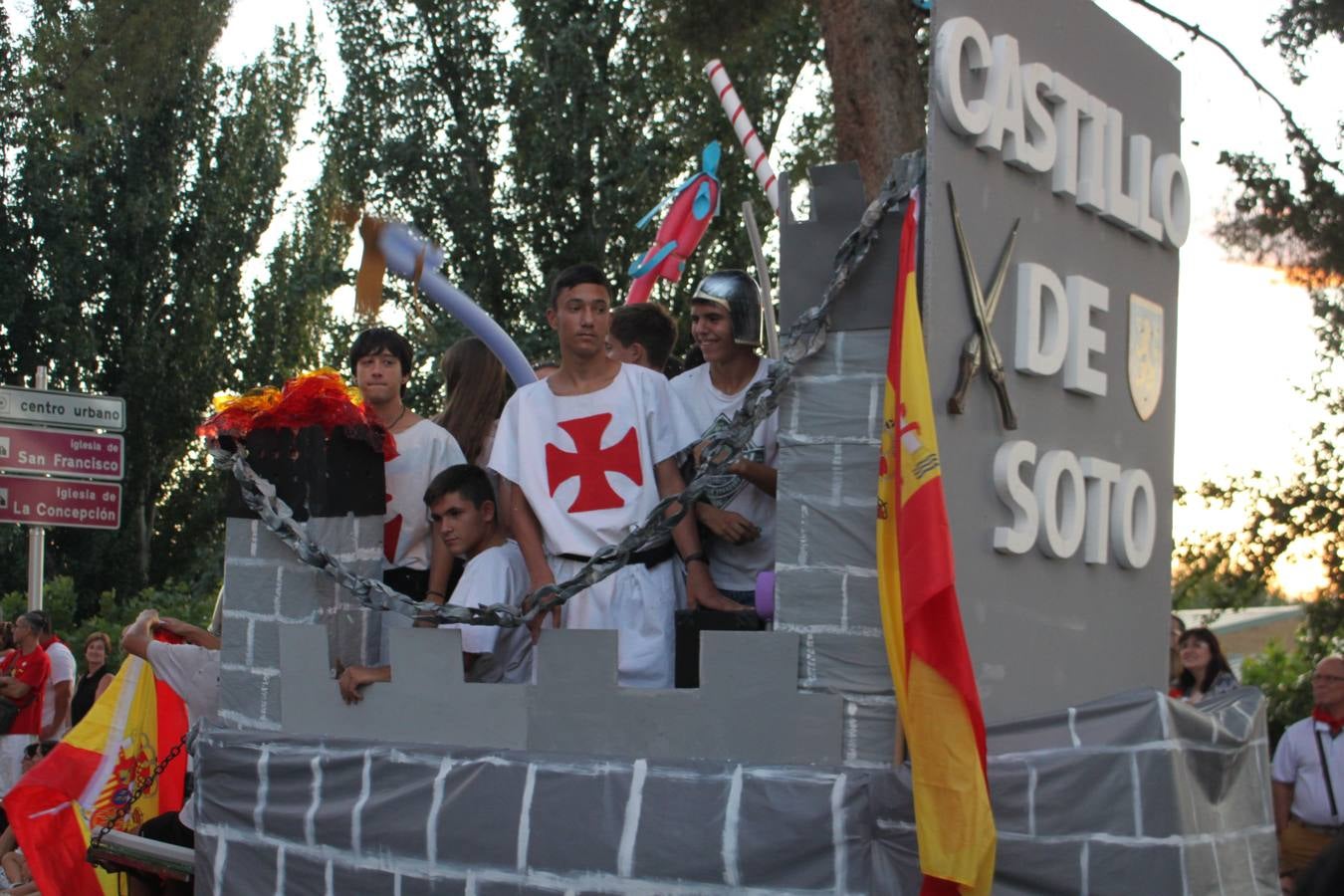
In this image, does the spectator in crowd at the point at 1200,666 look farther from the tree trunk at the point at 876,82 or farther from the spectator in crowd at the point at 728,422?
the spectator in crowd at the point at 728,422

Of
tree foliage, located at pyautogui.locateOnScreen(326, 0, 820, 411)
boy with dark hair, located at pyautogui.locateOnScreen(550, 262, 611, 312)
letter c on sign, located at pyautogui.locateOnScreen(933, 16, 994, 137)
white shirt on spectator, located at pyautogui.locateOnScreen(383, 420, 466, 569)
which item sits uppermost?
tree foliage, located at pyautogui.locateOnScreen(326, 0, 820, 411)

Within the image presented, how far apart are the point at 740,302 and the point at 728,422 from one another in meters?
0.60

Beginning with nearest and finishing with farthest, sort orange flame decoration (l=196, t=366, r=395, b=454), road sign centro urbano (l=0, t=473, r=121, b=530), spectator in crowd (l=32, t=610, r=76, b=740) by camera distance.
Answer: orange flame decoration (l=196, t=366, r=395, b=454), road sign centro urbano (l=0, t=473, r=121, b=530), spectator in crowd (l=32, t=610, r=76, b=740)

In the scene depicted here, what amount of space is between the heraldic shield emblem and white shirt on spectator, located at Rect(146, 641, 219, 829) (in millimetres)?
3295

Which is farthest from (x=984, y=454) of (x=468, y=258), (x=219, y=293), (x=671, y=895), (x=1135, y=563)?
(x=219, y=293)

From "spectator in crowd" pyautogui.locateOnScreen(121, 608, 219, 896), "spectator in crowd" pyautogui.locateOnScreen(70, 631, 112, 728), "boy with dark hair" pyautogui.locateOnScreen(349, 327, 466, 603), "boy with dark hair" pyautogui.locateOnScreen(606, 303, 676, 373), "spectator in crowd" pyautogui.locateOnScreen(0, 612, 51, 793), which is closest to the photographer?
Answer: "boy with dark hair" pyautogui.locateOnScreen(349, 327, 466, 603)

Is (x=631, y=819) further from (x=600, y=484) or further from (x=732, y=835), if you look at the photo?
(x=600, y=484)

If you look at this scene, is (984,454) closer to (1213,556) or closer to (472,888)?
(472,888)

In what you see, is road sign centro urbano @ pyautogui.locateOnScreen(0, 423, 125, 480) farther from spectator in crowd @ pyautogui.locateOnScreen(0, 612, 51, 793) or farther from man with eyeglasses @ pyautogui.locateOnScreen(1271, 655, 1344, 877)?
man with eyeglasses @ pyautogui.locateOnScreen(1271, 655, 1344, 877)

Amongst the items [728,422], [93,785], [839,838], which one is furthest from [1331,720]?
[93,785]

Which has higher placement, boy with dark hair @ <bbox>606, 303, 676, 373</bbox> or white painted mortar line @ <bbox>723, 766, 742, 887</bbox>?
boy with dark hair @ <bbox>606, 303, 676, 373</bbox>

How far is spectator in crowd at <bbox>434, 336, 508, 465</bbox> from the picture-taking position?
259 inches

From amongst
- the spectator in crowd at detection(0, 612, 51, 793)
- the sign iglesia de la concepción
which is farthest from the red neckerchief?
the spectator in crowd at detection(0, 612, 51, 793)

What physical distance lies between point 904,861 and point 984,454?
103 cm
